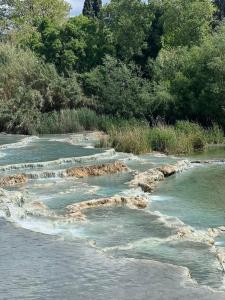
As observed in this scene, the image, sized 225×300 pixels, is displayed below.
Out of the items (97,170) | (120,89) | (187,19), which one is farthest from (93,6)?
(97,170)

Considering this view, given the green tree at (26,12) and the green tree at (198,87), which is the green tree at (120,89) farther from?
the green tree at (26,12)

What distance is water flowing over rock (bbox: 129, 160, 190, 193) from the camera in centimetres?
1789

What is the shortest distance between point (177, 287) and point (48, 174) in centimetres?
1080

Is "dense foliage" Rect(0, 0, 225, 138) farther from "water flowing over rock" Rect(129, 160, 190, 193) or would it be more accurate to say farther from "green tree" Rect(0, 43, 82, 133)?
"water flowing over rock" Rect(129, 160, 190, 193)

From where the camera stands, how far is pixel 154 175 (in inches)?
773

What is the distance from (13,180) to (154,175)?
4513mm

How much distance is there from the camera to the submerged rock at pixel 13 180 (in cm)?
1820

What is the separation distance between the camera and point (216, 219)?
46.0ft

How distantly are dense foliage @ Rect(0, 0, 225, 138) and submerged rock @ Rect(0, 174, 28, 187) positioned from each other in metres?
14.0

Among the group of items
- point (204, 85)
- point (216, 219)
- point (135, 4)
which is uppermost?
point (135, 4)

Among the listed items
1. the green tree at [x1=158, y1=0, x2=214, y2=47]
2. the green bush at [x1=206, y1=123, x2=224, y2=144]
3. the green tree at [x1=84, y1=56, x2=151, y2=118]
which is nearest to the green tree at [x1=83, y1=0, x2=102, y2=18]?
the green tree at [x1=158, y1=0, x2=214, y2=47]

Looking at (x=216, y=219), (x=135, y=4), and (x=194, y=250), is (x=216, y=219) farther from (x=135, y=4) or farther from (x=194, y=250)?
(x=135, y=4)

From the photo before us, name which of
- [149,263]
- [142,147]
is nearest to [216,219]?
[149,263]

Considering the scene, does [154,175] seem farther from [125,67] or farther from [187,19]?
[187,19]
